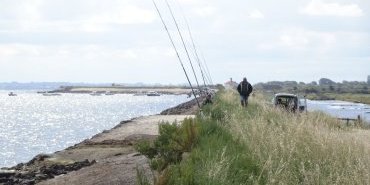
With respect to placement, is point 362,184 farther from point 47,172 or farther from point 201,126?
point 47,172

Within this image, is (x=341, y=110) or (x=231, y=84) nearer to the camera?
(x=231, y=84)

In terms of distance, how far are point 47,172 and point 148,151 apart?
17.1 ft

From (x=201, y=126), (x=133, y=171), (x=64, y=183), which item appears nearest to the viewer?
(x=133, y=171)

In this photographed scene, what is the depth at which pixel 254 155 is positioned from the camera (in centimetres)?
1201

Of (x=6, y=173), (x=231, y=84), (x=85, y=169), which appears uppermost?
(x=231, y=84)

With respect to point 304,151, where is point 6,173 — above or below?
below

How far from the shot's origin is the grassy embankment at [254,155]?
914 centimetres

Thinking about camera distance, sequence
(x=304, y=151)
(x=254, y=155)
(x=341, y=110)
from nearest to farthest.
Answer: (x=254, y=155), (x=304, y=151), (x=341, y=110)

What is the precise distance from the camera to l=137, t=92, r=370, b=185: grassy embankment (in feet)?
30.0

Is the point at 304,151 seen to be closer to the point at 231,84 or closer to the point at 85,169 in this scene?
the point at 85,169

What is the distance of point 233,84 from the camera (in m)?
63.8

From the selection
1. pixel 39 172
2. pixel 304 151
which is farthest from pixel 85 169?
pixel 304 151

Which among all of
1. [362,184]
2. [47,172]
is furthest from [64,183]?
[362,184]

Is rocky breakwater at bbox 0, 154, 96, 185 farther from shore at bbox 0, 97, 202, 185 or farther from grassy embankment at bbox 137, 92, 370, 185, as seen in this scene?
grassy embankment at bbox 137, 92, 370, 185
